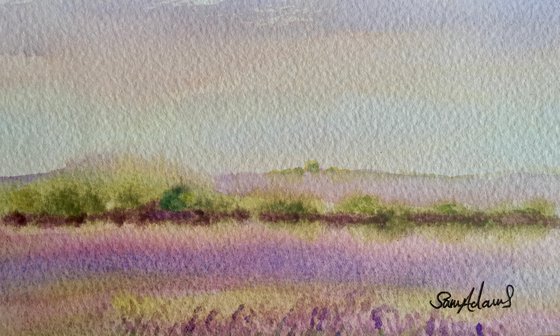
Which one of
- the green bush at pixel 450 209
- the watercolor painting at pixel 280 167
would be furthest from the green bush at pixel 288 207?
the green bush at pixel 450 209

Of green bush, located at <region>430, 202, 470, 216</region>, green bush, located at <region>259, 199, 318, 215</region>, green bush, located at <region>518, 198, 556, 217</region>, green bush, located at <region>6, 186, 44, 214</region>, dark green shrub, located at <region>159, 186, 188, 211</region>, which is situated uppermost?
green bush, located at <region>518, 198, 556, 217</region>

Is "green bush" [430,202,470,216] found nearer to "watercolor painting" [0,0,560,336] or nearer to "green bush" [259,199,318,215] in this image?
"watercolor painting" [0,0,560,336]

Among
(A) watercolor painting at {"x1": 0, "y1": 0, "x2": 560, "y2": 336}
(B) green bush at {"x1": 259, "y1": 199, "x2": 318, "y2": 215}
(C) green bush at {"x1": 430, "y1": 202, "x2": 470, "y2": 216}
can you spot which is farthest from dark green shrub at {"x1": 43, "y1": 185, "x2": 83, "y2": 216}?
(C) green bush at {"x1": 430, "y1": 202, "x2": 470, "y2": 216}

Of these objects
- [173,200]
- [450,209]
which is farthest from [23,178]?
[450,209]

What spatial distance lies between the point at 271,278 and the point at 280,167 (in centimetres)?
11

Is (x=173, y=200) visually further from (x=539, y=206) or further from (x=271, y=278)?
(x=539, y=206)

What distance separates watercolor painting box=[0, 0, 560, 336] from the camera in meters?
0.58

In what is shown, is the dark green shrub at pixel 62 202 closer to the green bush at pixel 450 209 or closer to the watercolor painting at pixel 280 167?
the watercolor painting at pixel 280 167

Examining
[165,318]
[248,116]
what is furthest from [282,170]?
[165,318]

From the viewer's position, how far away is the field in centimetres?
57

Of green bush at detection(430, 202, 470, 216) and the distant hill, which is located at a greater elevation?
green bush at detection(430, 202, 470, 216)

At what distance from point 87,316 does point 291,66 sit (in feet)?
1.04

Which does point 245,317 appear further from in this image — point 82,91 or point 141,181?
point 82,91
